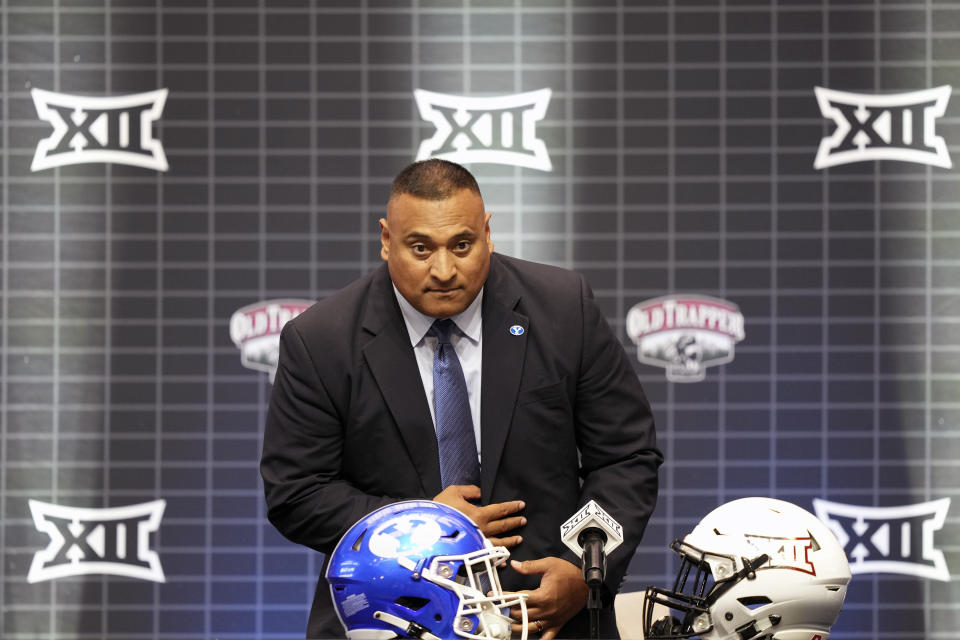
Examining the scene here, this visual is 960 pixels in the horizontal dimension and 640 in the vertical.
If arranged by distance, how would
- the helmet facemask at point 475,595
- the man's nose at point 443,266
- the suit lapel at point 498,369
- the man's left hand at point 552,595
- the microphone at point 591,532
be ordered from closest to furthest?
the helmet facemask at point 475,595
the microphone at point 591,532
the man's left hand at point 552,595
the man's nose at point 443,266
the suit lapel at point 498,369

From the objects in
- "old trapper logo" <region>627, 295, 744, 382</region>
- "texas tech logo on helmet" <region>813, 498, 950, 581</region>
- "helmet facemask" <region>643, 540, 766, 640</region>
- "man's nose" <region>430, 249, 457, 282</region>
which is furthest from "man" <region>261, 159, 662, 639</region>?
"texas tech logo on helmet" <region>813, 498, 950, 581</region>

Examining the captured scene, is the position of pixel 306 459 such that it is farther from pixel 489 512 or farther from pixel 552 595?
pixel 552 595

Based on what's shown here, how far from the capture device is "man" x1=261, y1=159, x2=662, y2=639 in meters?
2.73

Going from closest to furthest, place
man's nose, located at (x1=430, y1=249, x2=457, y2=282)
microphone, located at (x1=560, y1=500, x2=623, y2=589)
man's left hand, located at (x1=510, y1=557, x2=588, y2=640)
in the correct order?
microphone, located at (x1=560, y1=500, x2=623, y2=589) < man's left hand, located at (x1=510, y1=557, x2=588, y2=640) < man's nose, located at (x1=430, y1=249, x2=457, y2=282)

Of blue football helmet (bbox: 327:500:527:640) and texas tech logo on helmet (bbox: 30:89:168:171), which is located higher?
texas tech logo on helmet (bbox: 30:89:168:171)

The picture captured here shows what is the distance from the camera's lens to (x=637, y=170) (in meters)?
4.65

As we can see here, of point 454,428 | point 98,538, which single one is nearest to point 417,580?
point 454,428

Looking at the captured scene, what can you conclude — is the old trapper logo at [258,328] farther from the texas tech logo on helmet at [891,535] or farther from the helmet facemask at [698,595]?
the helmet facemask at [698,595]

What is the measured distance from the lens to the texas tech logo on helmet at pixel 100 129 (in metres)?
4.66

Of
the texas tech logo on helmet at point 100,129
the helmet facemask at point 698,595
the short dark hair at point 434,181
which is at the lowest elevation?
the helmet facemask at point 698,595

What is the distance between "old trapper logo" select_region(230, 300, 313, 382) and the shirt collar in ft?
5.95

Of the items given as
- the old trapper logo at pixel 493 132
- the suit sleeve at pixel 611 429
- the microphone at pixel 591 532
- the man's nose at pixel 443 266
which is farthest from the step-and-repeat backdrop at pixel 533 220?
the microphone at pixel 591 532

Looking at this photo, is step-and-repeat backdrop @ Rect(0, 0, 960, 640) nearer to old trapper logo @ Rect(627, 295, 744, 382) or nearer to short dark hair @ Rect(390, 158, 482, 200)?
old trapper logo @ Rect(627, 295, 744, 382)

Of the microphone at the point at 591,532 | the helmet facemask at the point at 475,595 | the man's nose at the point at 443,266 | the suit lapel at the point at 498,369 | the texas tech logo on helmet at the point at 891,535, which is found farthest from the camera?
the texas tech logo on helmet at the point at 891,535
